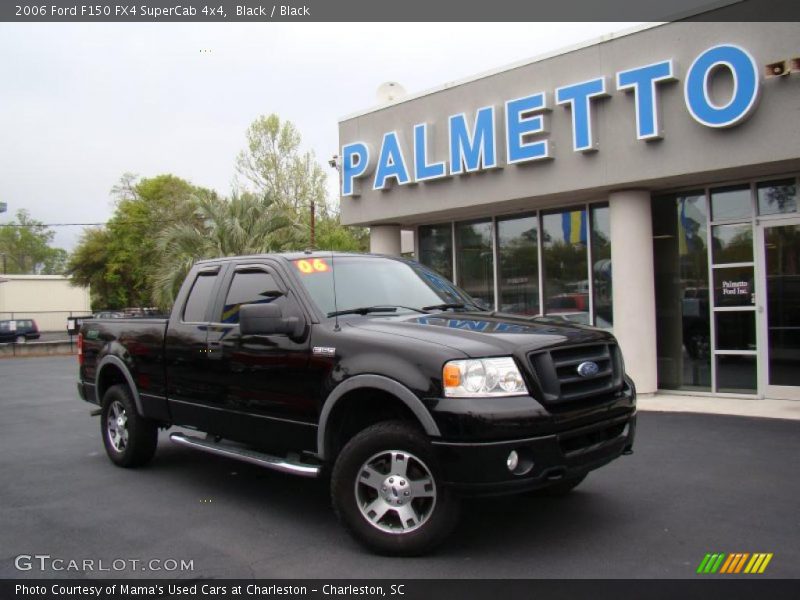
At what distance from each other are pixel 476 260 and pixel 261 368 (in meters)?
9.07

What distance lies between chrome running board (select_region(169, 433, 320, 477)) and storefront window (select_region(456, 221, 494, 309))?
8485 millimetres

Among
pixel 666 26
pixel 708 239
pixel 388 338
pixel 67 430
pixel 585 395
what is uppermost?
pixel 666 26

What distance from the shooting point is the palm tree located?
18.7 m

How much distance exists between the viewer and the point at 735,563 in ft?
13.3

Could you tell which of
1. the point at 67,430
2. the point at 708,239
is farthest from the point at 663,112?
the point at 67,430

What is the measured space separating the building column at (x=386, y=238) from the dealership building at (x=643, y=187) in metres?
0.83

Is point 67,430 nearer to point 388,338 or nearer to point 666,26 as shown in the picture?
point 388,338

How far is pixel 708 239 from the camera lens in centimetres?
1059

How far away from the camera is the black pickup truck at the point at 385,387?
3959 mm
